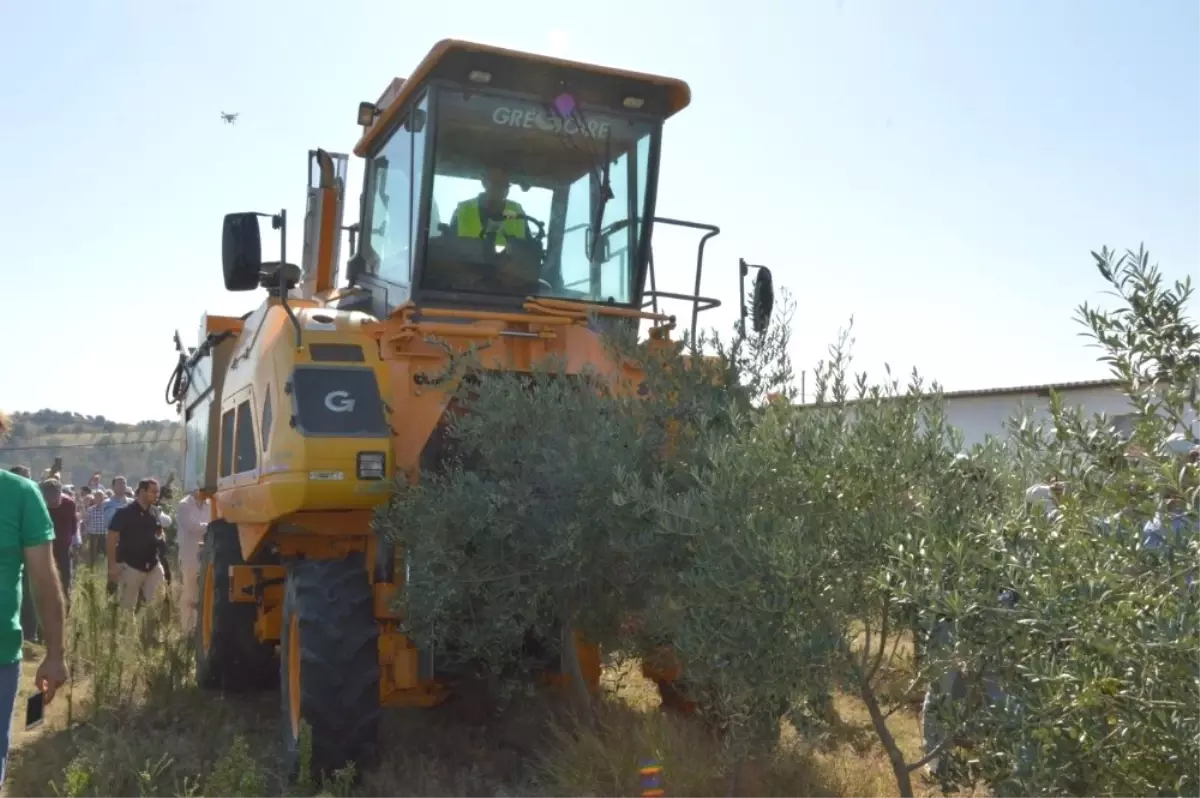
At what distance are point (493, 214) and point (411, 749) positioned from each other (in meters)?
2.90

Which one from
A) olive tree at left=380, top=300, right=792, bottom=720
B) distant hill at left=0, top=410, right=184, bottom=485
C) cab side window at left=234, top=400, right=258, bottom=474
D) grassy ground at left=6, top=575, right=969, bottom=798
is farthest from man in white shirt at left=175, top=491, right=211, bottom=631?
distant hill at left=0, top=410, right=184, bottom=485

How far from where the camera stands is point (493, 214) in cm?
623

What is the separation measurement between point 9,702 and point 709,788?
278cm

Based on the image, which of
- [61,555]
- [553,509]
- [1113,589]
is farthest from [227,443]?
[1113,589]

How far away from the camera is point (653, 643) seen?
482 centimetres

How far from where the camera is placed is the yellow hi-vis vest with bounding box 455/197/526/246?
611 centimetres

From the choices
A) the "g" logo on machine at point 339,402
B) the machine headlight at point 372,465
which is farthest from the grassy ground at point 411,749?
the "g" logo on machine at point 339,402

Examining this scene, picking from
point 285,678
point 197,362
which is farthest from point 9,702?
point 197,362

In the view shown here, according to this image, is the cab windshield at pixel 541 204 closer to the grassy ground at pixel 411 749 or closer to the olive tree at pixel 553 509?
the olive tree at pixel 553 509

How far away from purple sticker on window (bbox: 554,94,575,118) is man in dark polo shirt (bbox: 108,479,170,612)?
6.14 metres

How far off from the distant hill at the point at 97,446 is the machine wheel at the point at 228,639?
61.2 metres

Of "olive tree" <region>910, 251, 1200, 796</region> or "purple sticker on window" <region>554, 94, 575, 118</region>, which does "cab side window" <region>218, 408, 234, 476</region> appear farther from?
"olive tree" <region>910, 251, 1200, 796</region>

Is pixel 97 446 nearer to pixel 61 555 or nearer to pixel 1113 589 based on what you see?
pixel 61 555

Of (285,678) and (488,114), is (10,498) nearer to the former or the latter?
(285,678)
